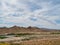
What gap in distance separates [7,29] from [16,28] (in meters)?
9.60

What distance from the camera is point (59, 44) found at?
3191cm

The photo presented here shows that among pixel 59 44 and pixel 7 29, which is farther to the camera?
pixel 7 29

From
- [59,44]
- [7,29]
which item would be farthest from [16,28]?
[59,44]

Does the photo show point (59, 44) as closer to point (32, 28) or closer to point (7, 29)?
point (7, 29)

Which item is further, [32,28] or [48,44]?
[32,28]

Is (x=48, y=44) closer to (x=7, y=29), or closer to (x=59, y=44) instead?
(x=59, y=44)

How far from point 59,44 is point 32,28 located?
16550cm

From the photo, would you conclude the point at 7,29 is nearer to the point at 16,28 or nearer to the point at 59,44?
the point at 16,28

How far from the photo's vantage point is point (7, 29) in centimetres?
17975

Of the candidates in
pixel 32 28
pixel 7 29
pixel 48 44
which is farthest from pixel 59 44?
pixel 32 28

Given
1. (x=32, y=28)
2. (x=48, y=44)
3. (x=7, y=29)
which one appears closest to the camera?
(x=48, y=44)

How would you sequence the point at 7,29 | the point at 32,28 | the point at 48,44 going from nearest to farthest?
the point at 48,44, the point at 7,29, the point at 32,28

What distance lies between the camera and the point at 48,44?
31.1 metres

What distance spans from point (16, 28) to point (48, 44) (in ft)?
507
